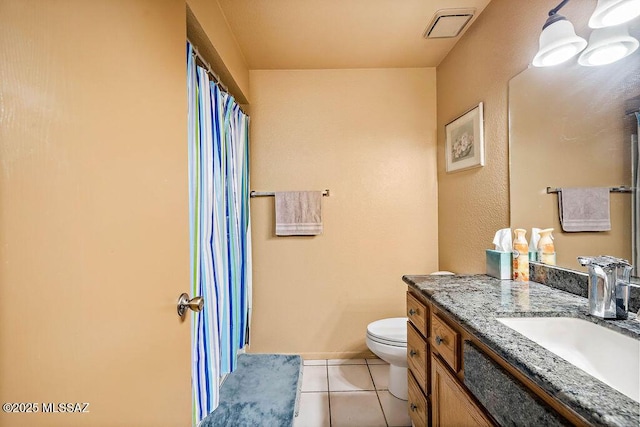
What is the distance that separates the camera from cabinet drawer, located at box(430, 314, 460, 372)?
95cm

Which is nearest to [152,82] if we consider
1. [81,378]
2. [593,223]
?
[81,378]

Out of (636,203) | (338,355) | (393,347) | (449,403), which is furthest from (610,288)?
(338,355)

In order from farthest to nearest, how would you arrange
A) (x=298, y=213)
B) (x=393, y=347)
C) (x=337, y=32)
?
(x=298, y=213) → (x=337, y=32) → (x=393, y=347)

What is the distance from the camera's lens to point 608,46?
0.97 m

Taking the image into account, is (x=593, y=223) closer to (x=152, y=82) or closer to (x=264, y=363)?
(x=152, y=82)

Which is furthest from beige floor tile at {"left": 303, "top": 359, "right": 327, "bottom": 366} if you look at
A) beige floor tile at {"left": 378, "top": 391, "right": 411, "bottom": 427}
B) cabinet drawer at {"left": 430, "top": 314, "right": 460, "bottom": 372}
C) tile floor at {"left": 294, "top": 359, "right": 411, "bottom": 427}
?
cabinet drawer at {"left": 430, "top": 314, "right": 460, "bottom": 372}

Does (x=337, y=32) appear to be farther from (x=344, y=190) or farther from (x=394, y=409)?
(x=394, y=409)

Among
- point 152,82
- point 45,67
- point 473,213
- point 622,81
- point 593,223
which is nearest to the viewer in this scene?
point 45,67

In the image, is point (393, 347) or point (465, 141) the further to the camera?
point (465, 141)

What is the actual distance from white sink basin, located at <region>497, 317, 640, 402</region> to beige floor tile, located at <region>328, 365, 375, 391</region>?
1.35 m

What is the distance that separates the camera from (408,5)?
1.55m

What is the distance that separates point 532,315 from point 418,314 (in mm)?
482

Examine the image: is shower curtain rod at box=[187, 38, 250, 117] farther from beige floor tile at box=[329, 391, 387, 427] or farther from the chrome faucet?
beige floor tile at box=[329, 391, 387, 427]

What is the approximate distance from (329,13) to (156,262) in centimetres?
166
